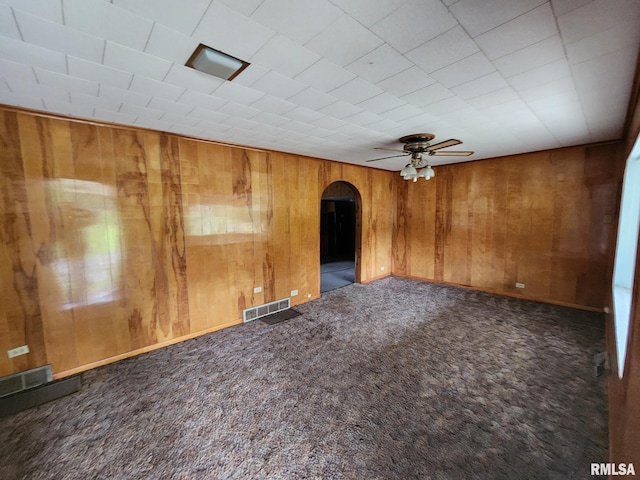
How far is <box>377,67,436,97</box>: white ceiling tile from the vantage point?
5.86 feet

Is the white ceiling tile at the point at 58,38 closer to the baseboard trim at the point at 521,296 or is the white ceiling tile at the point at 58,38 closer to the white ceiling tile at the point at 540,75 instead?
the white ceiling tile at the point at 540,75

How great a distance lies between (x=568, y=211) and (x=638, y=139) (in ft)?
9.71

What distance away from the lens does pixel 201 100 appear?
7.16 feet

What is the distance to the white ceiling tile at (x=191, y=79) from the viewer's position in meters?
1.72

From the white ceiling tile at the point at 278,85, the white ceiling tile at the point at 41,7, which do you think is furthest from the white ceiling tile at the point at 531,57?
the white ceiling tile at the point at 41,7

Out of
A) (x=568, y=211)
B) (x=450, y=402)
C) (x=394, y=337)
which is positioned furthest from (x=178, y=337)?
(x=568, y=211)

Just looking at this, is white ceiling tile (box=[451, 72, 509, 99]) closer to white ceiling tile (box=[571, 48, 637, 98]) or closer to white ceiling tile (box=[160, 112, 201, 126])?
white ceiling tile (box=[571, 48, 637, 98])

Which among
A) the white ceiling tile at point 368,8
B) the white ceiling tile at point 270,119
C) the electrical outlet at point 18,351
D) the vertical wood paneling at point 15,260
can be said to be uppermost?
the white ceiling tile at point 270,119

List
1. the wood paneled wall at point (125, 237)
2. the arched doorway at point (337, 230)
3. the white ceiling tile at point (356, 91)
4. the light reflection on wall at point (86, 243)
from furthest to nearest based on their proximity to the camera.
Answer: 1. the arched doorway at point (337, 230)
2. the light reflection on wall at point (86, 243)
3. the wood paneled wall at point (125, 237)
4. the white ceiling tile at point (356, 91)

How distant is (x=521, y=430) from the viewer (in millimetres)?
1844

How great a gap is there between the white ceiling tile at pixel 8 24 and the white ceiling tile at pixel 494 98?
304 centimetres

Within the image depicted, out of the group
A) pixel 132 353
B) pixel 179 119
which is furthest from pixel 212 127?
pixel 132 353

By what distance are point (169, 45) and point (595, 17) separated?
2.31 m

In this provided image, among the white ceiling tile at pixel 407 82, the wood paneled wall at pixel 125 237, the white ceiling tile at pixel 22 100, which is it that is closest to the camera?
the white ceiling tile at pixel 407 82
